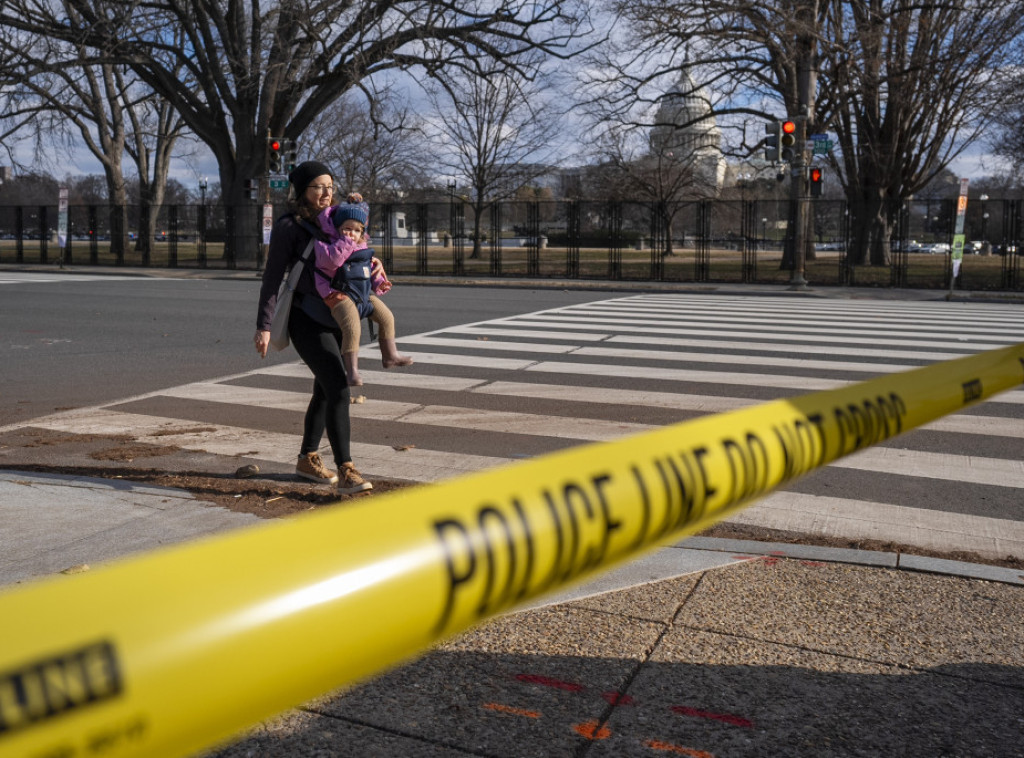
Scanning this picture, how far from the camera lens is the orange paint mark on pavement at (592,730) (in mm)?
3049

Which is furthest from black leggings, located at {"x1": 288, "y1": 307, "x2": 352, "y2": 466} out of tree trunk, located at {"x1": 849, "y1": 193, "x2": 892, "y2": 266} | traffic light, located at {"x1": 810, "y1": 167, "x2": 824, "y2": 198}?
tree trunk, located at {"x1": 849, "y1": 193, "x2": 892, "y2": 266}

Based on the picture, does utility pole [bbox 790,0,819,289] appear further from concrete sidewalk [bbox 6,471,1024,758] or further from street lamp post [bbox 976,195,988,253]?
concrete sidewalk [bbox 6,471,1024,758]

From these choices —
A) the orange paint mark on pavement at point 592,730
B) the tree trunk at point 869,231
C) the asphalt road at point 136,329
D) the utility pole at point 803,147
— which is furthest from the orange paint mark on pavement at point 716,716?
the tree trunk at point 869,231

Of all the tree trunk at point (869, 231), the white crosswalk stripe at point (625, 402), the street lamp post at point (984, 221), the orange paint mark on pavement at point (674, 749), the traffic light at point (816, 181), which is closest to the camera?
the orange paint mark on pavement at point (674, 749)

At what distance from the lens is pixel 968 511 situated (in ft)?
20.0

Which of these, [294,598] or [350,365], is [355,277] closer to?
[350,365]

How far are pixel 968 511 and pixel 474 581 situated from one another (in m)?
5.63

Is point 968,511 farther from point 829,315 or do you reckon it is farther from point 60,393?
point 829,315

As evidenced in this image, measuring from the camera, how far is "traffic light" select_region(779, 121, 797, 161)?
84.3 ft

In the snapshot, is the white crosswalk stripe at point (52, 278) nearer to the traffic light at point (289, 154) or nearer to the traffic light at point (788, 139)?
the traffic light at point (289, 154)

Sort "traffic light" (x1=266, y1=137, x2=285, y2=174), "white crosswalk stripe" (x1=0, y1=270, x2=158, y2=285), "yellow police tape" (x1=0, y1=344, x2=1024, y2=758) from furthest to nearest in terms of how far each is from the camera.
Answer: "traffic light" (x1=266, y1=137, x2=285, y2=174)
"white crosswalk stripe" (x1=0, y1=270, x2=158, y2=285)
"yellow police tape" (x1=0, y1=344, x2=1024, y2=758)

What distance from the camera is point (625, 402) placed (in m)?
9.52

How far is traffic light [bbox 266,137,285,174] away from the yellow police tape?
98.3ft

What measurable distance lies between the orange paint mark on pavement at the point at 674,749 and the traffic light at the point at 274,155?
2884 centimetres
